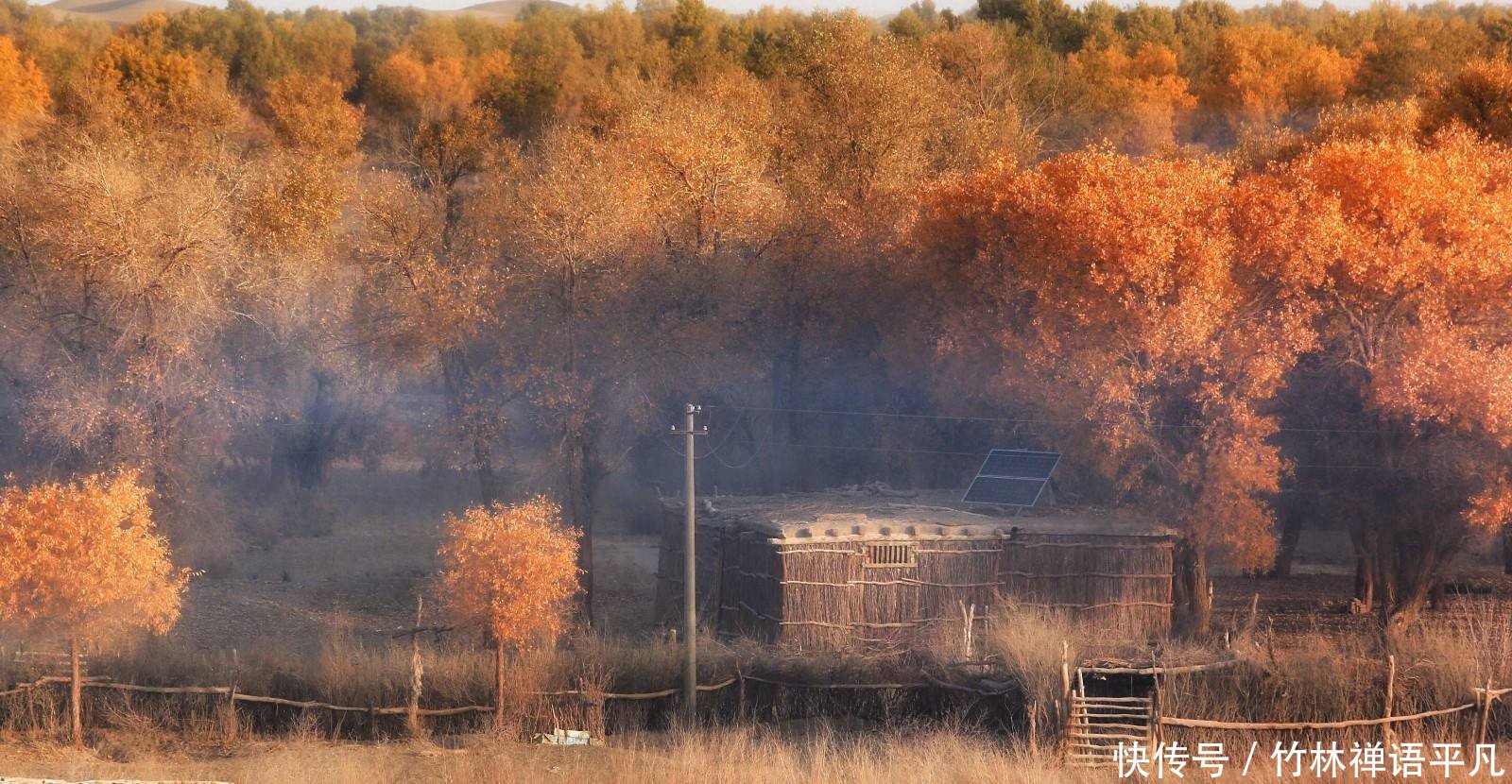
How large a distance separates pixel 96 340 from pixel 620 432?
1082 centimetres

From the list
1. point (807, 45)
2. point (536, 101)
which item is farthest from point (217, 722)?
point (536, 101)

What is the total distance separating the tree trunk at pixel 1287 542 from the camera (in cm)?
3161

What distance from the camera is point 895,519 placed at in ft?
85.4

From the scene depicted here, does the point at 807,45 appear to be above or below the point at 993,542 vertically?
above

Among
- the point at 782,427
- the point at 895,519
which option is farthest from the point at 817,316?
the point at 895,519

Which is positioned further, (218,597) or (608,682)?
(218,597)

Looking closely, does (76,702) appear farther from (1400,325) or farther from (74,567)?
(1400,325)

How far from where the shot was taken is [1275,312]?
26.8m

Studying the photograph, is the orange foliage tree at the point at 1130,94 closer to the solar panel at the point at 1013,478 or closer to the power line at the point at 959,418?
the power line at the point at 959,418

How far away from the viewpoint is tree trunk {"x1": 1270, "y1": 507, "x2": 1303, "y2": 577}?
104ft

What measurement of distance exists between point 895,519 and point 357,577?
14493 mm

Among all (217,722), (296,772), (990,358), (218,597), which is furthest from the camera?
(218,597)

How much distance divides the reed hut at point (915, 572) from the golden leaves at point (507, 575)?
4.27m

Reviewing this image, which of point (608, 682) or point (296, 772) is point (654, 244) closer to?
point (608, 682)
